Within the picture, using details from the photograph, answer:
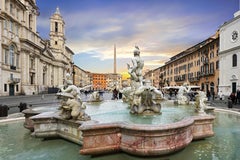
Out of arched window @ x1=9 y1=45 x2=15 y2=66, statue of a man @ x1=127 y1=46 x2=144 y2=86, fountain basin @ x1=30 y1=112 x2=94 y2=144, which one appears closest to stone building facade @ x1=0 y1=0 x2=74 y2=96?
arched window @ x1=9 y1=45 x2=15 y2=66

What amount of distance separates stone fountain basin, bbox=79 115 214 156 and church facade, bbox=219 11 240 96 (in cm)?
3207

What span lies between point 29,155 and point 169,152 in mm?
3334

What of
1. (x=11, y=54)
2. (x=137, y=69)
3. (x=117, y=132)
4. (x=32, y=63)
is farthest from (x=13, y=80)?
(x=117, y=132)

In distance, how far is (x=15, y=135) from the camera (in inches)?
255

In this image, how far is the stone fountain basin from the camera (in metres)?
4.24

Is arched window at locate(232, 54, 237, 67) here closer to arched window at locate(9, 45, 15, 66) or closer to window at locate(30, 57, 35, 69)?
arched window at locate(9, 45, 15, 66)

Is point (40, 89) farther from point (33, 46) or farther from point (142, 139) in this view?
point (142, 139)

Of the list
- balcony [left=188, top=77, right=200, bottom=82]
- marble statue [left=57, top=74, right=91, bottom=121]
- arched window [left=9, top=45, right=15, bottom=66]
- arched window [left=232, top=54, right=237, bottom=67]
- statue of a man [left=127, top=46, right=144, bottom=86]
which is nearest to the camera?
marble statue [left=57, top=74, right=91, bottom=121]

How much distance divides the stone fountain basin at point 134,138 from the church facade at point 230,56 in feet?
105

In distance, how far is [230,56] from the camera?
33750 millimetres

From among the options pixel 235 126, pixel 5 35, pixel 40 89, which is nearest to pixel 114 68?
pixel 40 89

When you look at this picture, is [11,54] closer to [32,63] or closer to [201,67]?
[32,63]

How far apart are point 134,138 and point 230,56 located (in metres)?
35.5

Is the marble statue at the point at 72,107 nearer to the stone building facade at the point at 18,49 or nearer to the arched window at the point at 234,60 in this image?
the stone building facade at the point at 18,49
